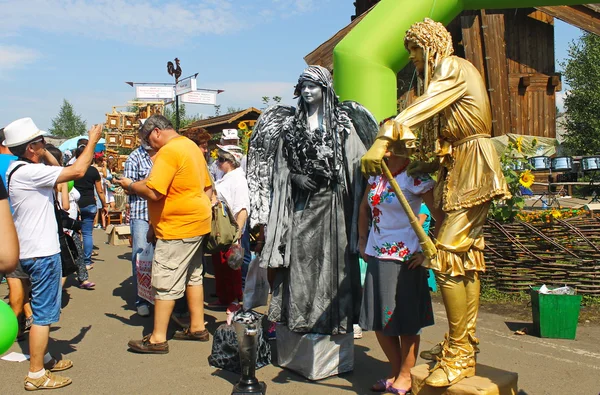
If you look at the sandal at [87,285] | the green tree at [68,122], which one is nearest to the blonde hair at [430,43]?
the sandal at [87,285]

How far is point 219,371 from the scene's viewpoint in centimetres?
465

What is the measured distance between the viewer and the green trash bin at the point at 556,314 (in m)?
5.00

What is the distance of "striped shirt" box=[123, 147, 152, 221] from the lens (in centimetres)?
632

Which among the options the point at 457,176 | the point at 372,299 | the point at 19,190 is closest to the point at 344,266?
the point at 372,299

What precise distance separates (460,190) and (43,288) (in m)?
3.00

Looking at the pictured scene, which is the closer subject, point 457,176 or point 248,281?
point 457,176

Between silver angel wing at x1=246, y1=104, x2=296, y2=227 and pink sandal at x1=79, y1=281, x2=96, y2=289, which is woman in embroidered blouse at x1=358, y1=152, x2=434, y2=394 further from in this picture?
pink sandal at x1=79, y1=281, x2=96, y2=289

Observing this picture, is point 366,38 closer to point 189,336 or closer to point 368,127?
point 368,127

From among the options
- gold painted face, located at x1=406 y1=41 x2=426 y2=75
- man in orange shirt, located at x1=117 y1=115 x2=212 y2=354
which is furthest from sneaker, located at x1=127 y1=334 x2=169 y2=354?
gold painted face, located at x1=406 y1=41 x2=426 y2=75

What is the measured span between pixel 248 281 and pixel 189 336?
1010 millimetres

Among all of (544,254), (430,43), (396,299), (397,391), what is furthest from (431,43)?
(544,254)

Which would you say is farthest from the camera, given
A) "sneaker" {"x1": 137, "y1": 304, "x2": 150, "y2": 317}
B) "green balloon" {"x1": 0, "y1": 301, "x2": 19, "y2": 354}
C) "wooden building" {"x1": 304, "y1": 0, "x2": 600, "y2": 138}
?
"wooden building" {"x1": 304, "y1": 0, "x2": 600, "y2": 138}

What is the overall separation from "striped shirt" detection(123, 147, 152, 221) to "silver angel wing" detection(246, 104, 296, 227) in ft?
7.15

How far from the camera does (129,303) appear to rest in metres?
7.12
